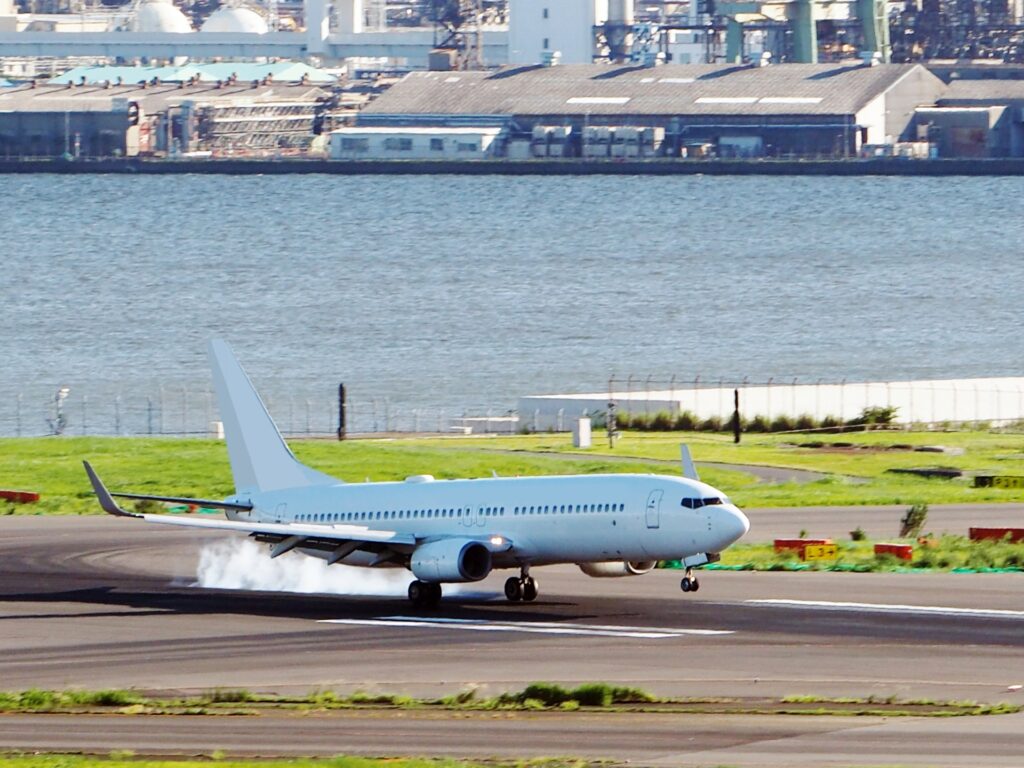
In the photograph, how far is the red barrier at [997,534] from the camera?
6188 centimetres

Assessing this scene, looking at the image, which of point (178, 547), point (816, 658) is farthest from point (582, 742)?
point (178, 547)

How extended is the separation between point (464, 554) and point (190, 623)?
6805 mm

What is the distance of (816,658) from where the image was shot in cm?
4322

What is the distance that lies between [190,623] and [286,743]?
17.5 m

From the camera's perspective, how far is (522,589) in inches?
2099

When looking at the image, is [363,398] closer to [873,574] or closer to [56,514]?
[56,514]

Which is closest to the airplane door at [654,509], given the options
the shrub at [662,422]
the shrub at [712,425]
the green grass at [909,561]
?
the green grass at [909,561]

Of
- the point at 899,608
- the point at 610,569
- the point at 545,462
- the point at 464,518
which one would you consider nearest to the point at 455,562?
the point at 464,518

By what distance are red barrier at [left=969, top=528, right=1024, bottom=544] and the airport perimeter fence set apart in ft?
151

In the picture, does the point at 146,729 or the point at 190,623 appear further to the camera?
the point at 190,623

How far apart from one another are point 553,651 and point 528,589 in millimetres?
8002

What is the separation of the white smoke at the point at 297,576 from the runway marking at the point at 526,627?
17.6 feet

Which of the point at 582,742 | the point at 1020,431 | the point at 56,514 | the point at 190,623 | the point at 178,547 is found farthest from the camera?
the point at 1020,431

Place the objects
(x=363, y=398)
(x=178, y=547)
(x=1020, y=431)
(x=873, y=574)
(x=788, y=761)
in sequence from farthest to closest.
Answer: (x=363, y=398) → (x=1020, y=431) → (x=178, y=547) → (x=873, y=574) → (x=788, y=761)
